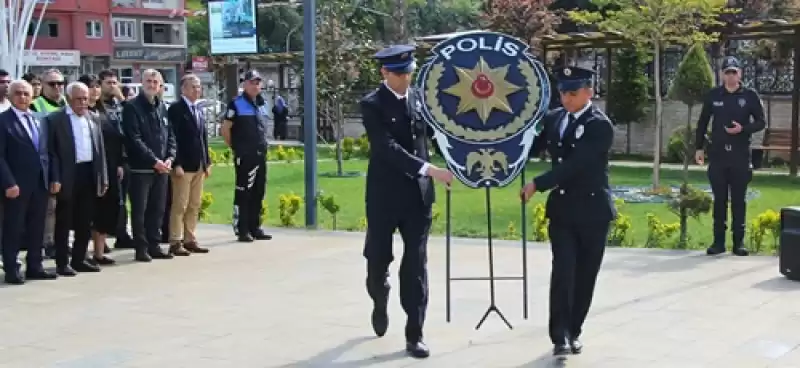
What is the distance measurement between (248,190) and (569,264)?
6.05 metres

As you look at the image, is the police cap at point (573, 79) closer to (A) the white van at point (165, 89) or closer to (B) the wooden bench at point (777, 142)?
(A) the white van at point (165, 89)

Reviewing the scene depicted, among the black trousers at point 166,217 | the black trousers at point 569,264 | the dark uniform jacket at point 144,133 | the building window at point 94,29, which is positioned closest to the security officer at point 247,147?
the black trousers at point 166,217

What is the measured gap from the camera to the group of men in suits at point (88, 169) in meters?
9.36

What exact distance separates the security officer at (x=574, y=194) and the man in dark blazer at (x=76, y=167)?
4876 mm

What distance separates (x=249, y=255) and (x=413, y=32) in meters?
38.9

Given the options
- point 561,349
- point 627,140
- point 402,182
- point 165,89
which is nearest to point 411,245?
point 402,182

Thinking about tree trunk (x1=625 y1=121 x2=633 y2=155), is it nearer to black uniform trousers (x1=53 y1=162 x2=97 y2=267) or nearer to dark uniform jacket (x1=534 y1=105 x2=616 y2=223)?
black uniform trousers (x1=53 y1=162 x2=97 y2=267)

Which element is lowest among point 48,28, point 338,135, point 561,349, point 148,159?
point 561,349

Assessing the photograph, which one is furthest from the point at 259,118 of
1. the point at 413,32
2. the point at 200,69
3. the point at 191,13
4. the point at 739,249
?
the point at 191,13

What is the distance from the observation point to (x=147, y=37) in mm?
61594

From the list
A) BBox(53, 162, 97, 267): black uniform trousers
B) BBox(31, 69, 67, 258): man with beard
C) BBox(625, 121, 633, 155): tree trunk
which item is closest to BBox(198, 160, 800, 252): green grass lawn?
BBox(31, 69, 67, 258): man with beard

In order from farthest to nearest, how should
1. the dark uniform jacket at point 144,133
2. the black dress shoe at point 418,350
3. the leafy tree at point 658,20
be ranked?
the leafy tree at point 658,20 → the dark uniform jacket at point 144,133 → the black dress shoe at point 418,350

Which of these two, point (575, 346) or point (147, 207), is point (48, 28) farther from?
point (575, 346)

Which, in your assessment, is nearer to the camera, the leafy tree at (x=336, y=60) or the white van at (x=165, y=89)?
the white van at (x=165, y=89)
